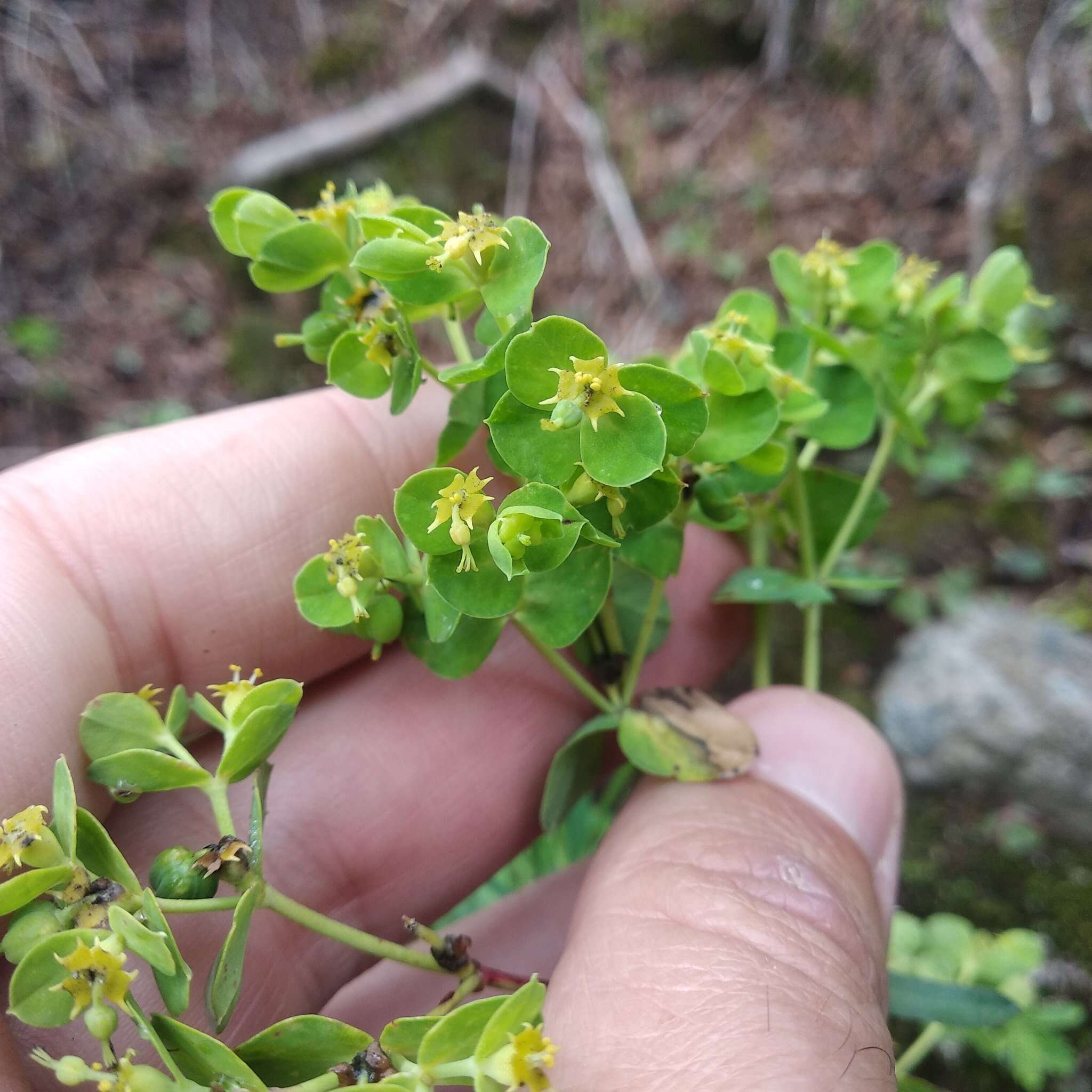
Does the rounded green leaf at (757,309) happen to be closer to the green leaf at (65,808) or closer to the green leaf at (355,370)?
the green leaf at (355,370)

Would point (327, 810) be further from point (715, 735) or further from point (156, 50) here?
point (156, 50)

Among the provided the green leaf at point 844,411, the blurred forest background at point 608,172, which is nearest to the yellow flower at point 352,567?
the green leaf at point 844,411

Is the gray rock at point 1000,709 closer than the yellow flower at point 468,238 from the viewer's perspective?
No

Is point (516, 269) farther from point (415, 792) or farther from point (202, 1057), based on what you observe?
point (415, 792)

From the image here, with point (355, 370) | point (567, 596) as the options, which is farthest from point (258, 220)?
point (567, 596)

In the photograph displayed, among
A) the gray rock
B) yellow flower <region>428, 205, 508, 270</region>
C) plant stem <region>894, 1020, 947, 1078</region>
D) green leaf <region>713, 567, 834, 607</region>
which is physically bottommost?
plant stem <region>894, 1020, 947, 1078</region>

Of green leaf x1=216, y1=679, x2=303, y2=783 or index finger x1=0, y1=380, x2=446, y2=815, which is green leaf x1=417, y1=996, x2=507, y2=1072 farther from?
index finger x1=0, y1=380, x2=446, y2=815

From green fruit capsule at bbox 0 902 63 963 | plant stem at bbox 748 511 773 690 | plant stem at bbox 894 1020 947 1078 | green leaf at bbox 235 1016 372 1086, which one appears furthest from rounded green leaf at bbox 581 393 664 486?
plant stem at bbox 894 1020 947 1078
